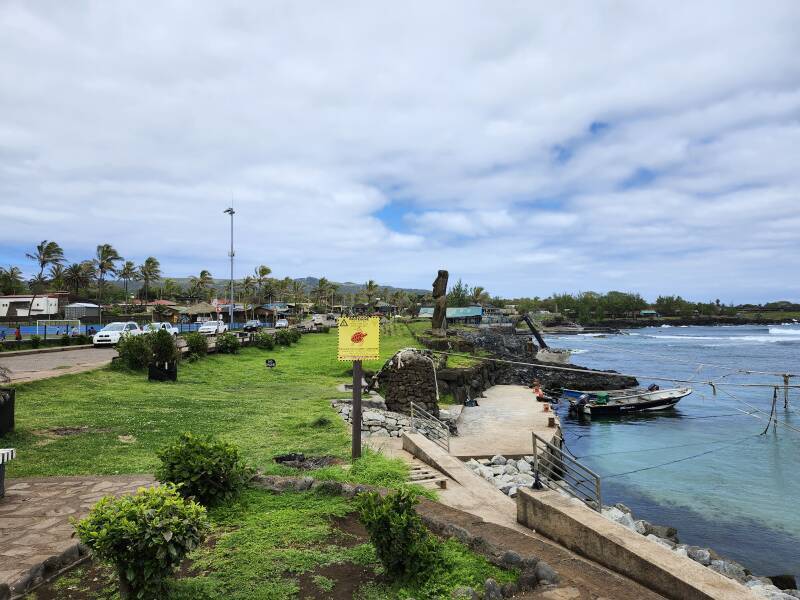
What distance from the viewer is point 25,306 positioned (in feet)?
154

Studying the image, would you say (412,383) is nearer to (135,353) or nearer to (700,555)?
(700,555)

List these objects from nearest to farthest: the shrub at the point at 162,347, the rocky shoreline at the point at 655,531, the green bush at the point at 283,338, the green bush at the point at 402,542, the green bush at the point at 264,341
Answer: the green bush at the point at 402,542
the rocky shoreline at the point at 655,531
the shrub at the point at 162,347
the green bush at the point at 264,341
the green bush at the point at 283,338

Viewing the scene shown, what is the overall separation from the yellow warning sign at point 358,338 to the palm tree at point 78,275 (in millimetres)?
76078

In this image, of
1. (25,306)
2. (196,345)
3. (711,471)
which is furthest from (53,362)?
(25,306)

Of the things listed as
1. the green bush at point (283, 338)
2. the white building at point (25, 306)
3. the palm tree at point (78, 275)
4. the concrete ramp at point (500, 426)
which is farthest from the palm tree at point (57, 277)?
the concrete ramp at point (500, 426)

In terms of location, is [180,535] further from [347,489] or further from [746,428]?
[746,428]

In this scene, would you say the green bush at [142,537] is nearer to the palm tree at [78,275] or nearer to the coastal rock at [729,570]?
the coastal rock at [729,570]

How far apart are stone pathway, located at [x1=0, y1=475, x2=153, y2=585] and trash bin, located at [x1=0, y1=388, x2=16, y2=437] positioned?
109 inches

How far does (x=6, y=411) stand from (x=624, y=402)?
29.0 metres

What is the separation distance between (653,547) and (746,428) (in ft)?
86.5

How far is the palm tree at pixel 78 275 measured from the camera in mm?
71312

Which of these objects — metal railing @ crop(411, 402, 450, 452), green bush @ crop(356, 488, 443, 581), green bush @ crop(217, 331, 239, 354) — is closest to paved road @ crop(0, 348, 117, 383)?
green bush @ crop(217, 331, 239, 354)

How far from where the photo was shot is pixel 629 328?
159250 mm

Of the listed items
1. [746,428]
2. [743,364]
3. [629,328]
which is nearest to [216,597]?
[746,428]
